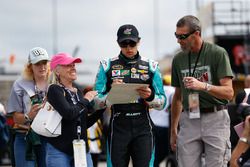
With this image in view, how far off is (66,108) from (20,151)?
144cm

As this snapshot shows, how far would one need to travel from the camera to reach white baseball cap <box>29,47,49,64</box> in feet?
25.3

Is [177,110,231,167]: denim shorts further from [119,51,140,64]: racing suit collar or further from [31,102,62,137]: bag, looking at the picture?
[31,102,62,137]: bag

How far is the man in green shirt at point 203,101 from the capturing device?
690cm

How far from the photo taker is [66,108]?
6.61 metres

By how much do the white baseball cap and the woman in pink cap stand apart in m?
0.75

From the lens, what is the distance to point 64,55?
6.92m

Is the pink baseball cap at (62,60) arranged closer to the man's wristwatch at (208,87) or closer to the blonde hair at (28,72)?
the blonde hair at (28,72)

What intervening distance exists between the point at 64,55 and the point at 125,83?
0.70 metres

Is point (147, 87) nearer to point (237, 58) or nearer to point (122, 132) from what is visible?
point (122, 132)

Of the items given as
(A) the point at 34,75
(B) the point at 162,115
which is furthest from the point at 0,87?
(A) the point at 34,75

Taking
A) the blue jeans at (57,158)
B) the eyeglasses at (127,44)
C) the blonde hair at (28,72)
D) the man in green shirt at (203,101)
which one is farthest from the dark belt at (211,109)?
the blonde hair at (28,72)

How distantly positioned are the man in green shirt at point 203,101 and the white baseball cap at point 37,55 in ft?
5.40

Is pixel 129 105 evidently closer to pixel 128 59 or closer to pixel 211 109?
pixel 128 59

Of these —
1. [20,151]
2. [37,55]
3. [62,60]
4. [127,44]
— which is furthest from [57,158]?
[37,55]
